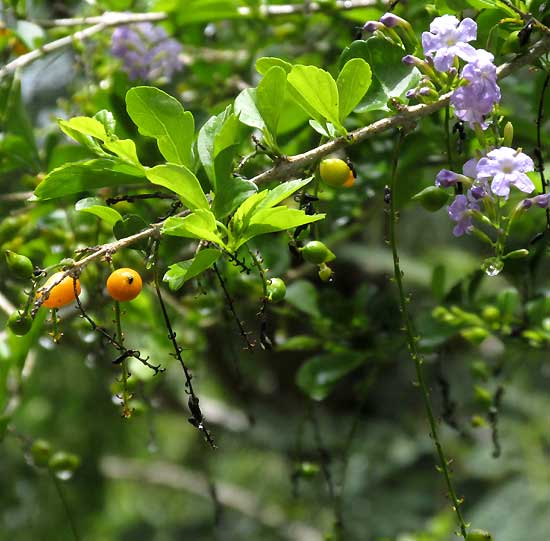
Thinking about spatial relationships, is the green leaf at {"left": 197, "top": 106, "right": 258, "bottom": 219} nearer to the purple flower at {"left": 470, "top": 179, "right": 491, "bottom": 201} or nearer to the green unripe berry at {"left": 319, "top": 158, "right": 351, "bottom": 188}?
the green unripe berry at {"left": 319, "top": 158, "right": 351, "bottom": 188}

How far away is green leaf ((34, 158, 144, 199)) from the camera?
114 centimetres

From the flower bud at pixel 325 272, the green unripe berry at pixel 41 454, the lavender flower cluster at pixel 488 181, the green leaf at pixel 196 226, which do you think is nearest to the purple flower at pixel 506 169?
the lavender flower cluster at pixel 488 181

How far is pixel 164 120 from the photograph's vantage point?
1.13 metres

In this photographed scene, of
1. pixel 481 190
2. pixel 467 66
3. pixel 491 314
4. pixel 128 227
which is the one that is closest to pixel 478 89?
pixel 467 66

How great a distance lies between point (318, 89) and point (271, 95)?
0.08m

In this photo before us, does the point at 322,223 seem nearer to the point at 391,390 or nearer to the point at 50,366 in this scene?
the point at 391,390

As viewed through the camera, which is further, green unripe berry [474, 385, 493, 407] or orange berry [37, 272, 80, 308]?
green unripe berry [474, 385, 493, 407]

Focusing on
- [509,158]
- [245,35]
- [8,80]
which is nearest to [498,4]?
[509,158]

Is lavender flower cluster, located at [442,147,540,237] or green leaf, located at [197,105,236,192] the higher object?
green leaf, located at [197,105,236,192]

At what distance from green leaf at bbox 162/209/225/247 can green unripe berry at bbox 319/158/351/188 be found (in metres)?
0.21

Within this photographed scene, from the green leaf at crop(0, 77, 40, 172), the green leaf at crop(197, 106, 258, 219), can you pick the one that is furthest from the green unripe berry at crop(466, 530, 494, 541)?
the green leaf at crop(0, 77, 40, 172)

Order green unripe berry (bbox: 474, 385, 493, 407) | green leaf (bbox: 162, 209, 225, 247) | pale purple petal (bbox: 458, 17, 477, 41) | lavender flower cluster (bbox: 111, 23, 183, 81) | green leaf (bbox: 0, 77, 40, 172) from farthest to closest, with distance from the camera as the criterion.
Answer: lavender flower cluster (bbox: 111, 23, 183, 81) → green unripe berry (bbox: 474, 385, 493, 407) → green leaf (bbox: 0, 77, 40, 172) → pale purple petal (bbox: 458, 17, 477, 41) → green leaf (bbox: 162, 209, 225, 247)

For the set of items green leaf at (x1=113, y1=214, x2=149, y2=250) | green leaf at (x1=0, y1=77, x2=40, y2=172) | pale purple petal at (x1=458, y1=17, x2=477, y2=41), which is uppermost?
pale purple petal at (x1=458, y1=17, x2=477, y2=41)

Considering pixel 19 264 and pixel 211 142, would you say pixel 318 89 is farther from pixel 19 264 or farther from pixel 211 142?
pixel 19 264
